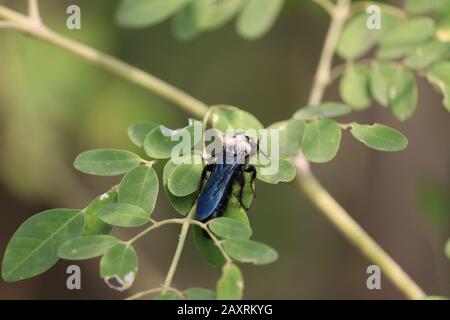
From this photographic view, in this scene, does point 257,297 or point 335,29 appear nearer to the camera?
point 335,29

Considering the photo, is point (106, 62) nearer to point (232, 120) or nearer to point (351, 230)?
point (232, 120)

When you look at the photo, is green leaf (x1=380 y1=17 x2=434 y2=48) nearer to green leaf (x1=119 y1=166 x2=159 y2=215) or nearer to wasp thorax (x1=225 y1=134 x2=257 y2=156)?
wasp thorax (x1=225 y1=134 x2=257 y2=156)

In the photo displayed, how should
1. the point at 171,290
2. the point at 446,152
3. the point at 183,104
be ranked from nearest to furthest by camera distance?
the point at 171,290
the point at 183,104
the point at 446,152

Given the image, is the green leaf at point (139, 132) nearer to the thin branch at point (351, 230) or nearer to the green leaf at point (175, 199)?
the green leaf at point (175, 199)

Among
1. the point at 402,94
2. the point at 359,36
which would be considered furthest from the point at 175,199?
the point at 359,36

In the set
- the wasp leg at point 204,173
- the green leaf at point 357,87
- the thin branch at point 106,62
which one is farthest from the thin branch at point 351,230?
the wasp leg at point 204,173

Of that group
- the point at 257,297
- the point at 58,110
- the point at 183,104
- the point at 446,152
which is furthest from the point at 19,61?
the point at 446,152

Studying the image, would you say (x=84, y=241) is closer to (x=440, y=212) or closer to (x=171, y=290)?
(x=171, y=290)
